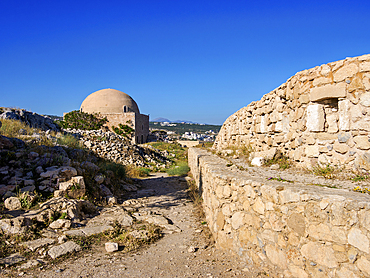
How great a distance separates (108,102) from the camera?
89.6 feet

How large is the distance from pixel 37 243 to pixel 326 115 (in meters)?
4.60

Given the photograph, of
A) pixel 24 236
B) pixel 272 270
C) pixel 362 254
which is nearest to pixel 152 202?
pixel 24 236

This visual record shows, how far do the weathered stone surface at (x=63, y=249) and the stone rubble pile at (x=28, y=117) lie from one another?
10804 millimetres

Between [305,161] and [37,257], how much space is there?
4076mm

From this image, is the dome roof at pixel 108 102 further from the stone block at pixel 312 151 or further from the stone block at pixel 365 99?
the stone block at pixel 365 99

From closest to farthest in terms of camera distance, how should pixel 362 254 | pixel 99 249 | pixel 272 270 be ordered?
pixel 362 254, pixel 272 270, pixel 99 249

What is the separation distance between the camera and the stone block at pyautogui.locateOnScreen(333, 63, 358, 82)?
3379mm

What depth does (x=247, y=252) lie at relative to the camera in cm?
284

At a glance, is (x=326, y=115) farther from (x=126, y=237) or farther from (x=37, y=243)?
(x=37, y=243)

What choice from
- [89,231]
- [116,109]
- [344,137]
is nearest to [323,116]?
[344,137]

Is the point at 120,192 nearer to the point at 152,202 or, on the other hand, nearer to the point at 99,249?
the point at 152,202

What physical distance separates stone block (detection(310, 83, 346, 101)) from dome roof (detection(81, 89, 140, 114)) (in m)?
25.2

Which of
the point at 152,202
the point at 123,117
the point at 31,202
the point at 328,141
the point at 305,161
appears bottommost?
the point at 152,202

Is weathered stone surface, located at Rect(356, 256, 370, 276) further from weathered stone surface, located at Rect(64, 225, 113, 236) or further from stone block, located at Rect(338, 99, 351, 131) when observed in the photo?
weathered stone surface, located at Rect(64, 225, 113, 236)
